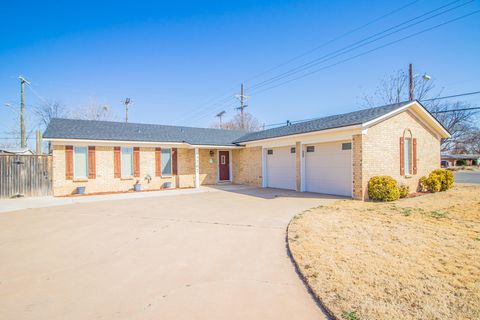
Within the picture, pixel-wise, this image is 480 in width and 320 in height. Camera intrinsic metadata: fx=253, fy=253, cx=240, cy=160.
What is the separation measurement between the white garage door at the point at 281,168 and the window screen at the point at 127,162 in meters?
8.44

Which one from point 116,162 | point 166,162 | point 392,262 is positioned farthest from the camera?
point 166,162

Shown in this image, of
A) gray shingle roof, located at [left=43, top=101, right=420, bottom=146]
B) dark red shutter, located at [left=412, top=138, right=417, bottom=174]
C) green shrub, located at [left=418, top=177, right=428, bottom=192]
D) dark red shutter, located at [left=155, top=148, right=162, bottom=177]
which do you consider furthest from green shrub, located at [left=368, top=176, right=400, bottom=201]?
dark red shutter, located at [left=155, top=148, right=162, bottom=177]

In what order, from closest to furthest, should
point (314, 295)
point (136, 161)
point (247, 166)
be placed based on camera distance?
1. point (314, 295)
2. point (136, 161)
3. point (247, 166)

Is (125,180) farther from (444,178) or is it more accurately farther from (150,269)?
(444,178)

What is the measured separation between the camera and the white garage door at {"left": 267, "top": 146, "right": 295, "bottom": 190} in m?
14.5

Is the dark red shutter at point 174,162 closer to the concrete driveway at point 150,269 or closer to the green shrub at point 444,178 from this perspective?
the concrete driveway at point 150,269

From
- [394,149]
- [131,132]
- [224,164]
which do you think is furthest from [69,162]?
[394,149]

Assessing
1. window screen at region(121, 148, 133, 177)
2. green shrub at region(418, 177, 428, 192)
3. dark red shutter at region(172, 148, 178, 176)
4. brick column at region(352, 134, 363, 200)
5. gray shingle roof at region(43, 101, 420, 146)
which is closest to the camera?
brick column at region(352, 134, 363, 200)

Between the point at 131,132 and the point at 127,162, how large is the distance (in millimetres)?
2173

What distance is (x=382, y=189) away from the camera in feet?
33.6

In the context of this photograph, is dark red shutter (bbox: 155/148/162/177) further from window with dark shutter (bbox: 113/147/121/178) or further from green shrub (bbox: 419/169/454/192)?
green shrub (bbox: 419/169/454/192)

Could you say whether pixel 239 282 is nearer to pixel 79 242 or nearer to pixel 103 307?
pixel 103 307

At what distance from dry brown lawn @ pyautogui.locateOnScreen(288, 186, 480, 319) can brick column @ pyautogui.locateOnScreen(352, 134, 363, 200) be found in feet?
9.55

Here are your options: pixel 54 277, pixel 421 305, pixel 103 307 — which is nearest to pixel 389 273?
pixel 421 305
